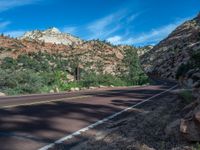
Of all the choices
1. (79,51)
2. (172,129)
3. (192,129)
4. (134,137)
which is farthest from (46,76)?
(79,51)

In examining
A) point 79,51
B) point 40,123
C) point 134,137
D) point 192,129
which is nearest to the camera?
point 192,129

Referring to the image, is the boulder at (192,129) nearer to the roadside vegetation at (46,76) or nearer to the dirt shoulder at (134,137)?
the dirt shoulder at (134,137)

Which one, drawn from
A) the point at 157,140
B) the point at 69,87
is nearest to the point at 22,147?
the point at 157,140

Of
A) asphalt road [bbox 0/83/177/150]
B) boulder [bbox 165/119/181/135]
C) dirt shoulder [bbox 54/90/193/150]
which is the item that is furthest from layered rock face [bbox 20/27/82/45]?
boulder [bbox 165/119/181/135]

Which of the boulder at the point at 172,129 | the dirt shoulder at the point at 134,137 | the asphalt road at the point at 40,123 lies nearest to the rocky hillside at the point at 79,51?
the asphalt road at the point at 40,123

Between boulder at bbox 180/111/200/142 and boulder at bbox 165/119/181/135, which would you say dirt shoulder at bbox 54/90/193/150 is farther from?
boulder at bbox 180/111/200/142

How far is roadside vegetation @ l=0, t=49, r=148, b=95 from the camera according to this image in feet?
114

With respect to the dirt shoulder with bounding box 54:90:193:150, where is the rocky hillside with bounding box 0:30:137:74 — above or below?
above

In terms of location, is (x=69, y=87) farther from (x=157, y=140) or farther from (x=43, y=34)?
(x=43, y=34)

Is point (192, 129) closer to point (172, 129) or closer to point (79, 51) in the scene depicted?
point (172, 129)

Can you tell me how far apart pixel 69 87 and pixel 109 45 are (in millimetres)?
77549

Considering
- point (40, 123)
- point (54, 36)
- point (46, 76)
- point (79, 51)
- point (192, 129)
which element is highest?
point (54, 36)

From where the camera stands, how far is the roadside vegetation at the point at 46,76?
34.7 metres

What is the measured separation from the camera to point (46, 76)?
41.9 meters
